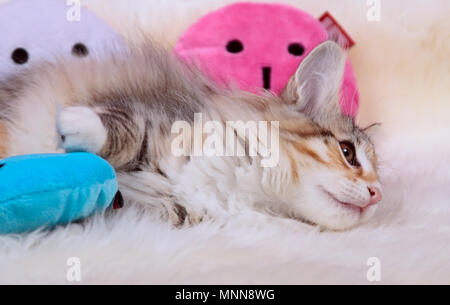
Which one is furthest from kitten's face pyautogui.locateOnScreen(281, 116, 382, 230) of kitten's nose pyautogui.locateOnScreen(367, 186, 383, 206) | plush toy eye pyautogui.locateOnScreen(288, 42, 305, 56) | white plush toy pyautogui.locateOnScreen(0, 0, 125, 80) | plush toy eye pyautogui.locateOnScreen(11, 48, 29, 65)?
plush toy eye pyautogui.locateOnScreen(11, 48, 29, 65)

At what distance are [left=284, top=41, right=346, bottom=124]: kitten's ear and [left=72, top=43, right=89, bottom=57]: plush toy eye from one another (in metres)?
0.62

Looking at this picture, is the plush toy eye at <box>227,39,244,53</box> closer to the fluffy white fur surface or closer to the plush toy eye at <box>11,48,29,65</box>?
the fluffy white fur surface

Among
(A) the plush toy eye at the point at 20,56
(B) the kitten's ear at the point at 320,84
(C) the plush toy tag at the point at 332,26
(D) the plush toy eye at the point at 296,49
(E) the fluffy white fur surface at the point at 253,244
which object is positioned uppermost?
(C) the plush toy tag at the point at 332,26

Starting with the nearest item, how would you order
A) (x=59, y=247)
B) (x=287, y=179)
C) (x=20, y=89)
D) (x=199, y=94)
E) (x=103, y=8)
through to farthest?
(x=59, y=247) → (x=287, y=179) → (x=199, y=94) → (x=20, y=89) → (x=103, y=8)

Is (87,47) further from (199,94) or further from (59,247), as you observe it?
(59,247)

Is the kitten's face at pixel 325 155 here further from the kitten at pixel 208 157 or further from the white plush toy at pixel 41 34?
the white plush toy at pixel 41 34

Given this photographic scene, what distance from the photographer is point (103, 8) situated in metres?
1.72

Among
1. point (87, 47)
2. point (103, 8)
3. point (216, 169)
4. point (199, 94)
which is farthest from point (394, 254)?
point (103, 8)

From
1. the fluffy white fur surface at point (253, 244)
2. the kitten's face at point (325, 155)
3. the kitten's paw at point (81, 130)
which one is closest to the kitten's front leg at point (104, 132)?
the kitten's paw at point (81, 130)

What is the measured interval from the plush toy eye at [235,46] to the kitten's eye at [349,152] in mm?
480

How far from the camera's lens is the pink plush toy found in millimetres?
1475

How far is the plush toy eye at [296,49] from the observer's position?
153 centimetres

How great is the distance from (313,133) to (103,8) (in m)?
0.94

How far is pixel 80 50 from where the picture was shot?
149 cm
